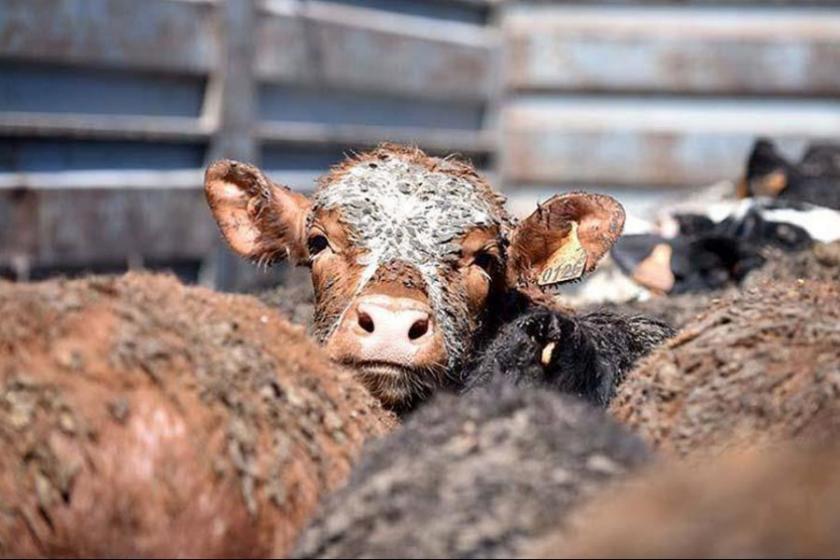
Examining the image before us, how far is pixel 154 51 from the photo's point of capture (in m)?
10.1

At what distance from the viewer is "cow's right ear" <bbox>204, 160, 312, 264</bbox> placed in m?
5.61

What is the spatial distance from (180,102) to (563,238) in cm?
549

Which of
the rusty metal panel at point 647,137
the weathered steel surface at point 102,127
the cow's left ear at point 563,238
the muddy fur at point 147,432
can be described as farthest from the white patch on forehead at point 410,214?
the rusty metal panel at point 647,137

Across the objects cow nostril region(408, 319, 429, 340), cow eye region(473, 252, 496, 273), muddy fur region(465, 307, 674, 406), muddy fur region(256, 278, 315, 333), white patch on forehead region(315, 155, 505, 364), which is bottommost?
muddy fur region(256, 278, 315, 333)

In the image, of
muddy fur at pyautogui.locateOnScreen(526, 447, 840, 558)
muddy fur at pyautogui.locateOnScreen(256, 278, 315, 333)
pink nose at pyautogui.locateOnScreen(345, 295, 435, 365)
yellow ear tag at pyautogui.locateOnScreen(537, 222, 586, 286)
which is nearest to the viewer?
muddy fur at pyautogui.locateOnScreen(526, 447, 840, 558)

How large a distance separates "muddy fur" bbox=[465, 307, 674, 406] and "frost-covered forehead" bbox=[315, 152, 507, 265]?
0.37 metres

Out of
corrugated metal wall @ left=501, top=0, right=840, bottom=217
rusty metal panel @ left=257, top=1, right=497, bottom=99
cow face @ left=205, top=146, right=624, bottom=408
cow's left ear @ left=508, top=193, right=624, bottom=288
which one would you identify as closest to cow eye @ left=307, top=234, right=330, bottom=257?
cow face @ left=205, top=146, right=624, bottom=408

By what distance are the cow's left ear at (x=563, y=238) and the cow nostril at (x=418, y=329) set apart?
88 cm

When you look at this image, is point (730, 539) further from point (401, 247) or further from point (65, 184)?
point (65, 184)

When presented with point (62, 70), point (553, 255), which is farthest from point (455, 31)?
point (553, 255)

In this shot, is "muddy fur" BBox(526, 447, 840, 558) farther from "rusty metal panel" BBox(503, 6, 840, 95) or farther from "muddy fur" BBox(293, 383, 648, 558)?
"rusty metal panel" BBox(503, 6, 840, 95)

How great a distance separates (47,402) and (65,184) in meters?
7.07

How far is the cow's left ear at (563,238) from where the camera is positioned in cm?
546

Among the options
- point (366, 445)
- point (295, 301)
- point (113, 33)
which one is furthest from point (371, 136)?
point (366, 445)
